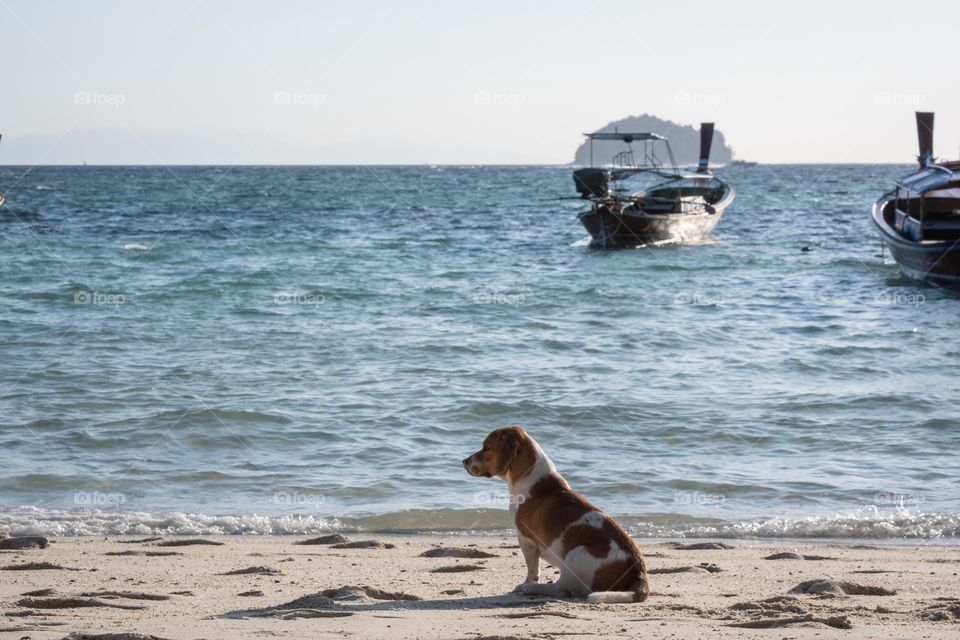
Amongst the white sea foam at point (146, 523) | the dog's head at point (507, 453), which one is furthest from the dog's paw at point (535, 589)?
the white sea foam at point (146, 523)

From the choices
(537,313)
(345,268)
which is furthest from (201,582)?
(345,268)

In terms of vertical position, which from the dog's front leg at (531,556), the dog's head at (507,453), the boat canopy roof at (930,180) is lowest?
the dog's front leg at (531,556)

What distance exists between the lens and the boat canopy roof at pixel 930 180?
2570 cm

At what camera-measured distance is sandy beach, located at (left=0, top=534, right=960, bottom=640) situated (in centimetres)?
534

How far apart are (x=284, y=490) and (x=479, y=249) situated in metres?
25.3

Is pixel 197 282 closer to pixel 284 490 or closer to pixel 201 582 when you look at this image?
pixel 284 490

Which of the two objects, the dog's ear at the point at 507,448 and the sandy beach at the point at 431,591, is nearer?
the sandy beach at the point at 431,591

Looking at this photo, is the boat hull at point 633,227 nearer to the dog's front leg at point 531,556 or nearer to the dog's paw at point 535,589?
the dog's front leg at point 531,556

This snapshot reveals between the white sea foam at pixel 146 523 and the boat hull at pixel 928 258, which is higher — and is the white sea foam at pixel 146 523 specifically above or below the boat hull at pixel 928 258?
below

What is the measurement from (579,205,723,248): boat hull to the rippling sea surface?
5.39 metres

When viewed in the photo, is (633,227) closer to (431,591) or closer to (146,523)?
(146,523)

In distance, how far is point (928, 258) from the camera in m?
25.5

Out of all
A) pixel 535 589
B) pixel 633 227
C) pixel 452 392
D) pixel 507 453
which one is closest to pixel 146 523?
pixel 507 453

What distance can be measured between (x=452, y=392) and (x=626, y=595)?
7.64 meters
